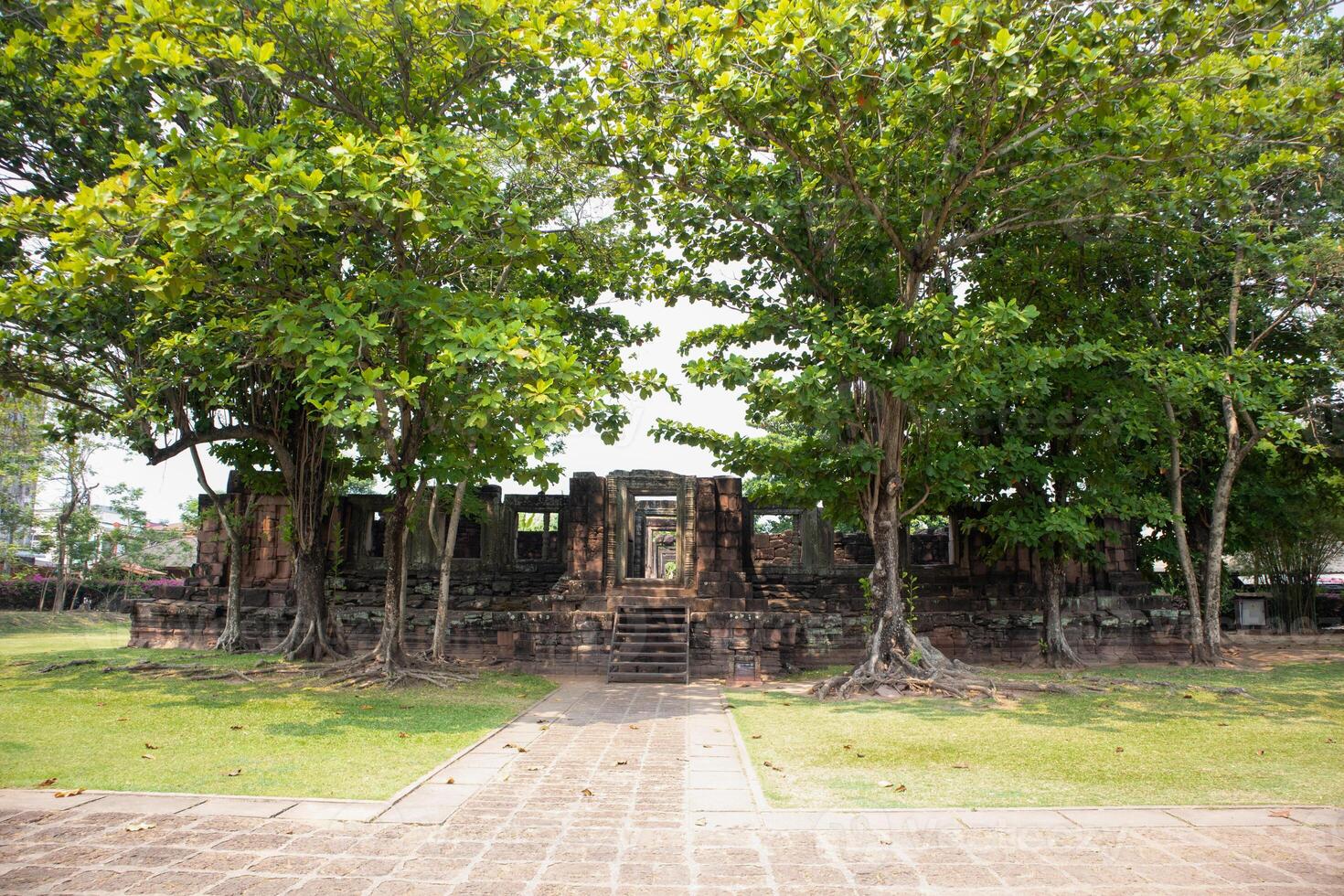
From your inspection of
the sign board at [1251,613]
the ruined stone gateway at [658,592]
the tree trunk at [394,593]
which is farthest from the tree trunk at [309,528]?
the sign board at [1251,613]

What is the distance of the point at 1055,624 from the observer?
46.5 feet

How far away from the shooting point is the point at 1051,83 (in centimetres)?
842

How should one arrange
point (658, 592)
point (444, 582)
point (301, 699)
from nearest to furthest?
point (301, 699)
point (444, 582)
point (658, 592)

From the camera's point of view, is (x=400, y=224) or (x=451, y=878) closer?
(x=451, y=878)

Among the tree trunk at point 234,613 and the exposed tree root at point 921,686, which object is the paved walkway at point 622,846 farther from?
the tree trunk at point 234,613

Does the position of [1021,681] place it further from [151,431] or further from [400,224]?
[151,431]

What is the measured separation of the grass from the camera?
17.4ft

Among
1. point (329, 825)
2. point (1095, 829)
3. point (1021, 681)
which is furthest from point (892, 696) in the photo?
point (329, 825)

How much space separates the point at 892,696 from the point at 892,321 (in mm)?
4606

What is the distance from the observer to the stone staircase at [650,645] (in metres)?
12.5

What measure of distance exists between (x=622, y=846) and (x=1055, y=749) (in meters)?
4.27

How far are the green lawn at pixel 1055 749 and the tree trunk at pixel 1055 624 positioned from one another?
3604 millimetres

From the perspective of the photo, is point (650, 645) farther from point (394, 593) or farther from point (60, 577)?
point (60, 577)

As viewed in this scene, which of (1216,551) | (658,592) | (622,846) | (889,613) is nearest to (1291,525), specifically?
(1216,551)
